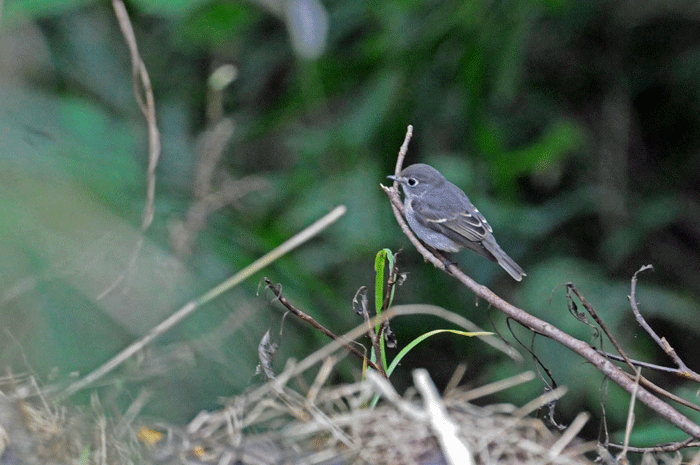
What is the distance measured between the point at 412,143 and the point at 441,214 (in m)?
0.98

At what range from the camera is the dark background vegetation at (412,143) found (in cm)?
324

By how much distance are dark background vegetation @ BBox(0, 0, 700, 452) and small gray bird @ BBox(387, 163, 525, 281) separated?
326mm

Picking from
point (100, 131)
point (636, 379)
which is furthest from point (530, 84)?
point (636, 379)

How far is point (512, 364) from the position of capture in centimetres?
501

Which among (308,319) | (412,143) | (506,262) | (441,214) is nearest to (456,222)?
(441,214)

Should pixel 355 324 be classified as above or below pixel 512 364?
above

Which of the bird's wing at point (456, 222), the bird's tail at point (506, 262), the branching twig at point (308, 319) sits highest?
the branching twig at point (308, 319)

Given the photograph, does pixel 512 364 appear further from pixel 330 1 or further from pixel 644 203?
pixel 330 1

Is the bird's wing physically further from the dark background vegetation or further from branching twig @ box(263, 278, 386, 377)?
branching twig @ box(263, 278, 386, 377)

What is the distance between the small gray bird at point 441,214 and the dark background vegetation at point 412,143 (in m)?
0.33

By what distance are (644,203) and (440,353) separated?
2.02 m

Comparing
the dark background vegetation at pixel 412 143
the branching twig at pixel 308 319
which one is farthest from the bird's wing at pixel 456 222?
the branching twig at pixel 308 319

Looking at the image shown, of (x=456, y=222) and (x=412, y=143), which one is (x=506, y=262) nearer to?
(x=456, y=222)

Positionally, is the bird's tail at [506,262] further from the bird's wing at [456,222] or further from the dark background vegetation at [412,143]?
the dark background vegetation at [412,143]
